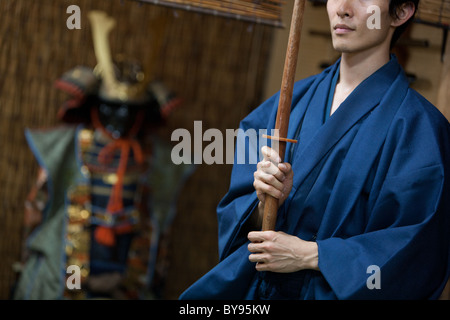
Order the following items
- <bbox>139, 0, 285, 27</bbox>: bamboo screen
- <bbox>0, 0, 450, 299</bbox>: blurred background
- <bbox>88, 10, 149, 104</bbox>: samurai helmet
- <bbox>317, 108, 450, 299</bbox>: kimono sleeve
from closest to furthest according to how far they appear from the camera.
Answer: <bbox>317, 108, 450, 299</bbox>: kimono sleeve, <bbox>139, 0, 285, 27</bbox>: bamboo screen, <bbox>88, 10, 149, 104</bbox>: samurai helmet, <bbox>0, 0, 450, 299</bbox>: blurred background

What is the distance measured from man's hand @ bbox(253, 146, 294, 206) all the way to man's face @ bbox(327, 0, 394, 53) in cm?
34

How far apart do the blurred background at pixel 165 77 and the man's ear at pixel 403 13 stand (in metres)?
1.34

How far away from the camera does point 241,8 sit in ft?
5.79

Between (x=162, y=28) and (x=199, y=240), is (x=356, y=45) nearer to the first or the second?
(x=162, y=28)

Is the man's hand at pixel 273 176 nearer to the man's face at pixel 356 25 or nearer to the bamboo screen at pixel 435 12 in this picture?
the man's face at pixel 356 25

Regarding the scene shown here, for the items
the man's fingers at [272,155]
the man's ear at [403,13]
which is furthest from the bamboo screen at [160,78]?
the man's fingers at [272,155]

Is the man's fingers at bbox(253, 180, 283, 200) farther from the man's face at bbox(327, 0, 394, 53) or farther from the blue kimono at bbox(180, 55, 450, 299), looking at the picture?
the man's face at bbox(327, 0, 394, 53)

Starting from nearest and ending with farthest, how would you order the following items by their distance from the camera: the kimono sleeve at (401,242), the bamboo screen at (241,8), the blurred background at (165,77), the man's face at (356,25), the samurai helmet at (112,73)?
the kimono sleeve at (401,242) → the man's face at (356,25) → the bamboo screen at (241,8) → the samurai helmet at (112,73) → the blurred background at (165,77)

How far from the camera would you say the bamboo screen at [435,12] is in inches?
70.1

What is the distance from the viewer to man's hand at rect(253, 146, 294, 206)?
4.55ft

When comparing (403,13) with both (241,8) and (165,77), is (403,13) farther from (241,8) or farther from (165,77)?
(165,77)

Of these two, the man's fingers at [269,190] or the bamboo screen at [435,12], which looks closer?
the man's fingers at [269,190]

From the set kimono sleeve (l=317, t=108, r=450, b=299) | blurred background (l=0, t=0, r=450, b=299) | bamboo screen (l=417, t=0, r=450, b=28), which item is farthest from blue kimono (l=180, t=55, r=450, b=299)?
blurred background (l=0, t=0, r=450, b=299)
